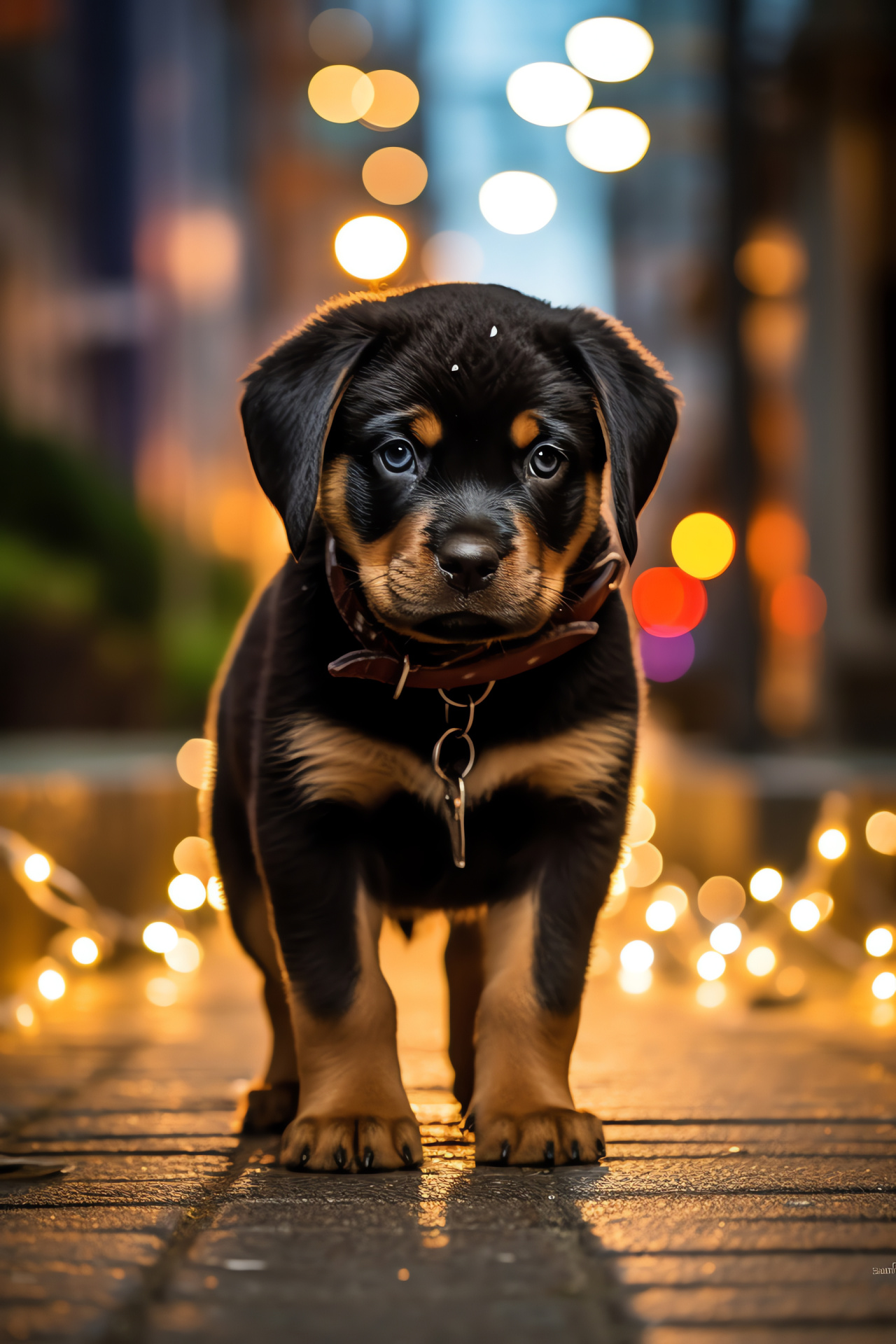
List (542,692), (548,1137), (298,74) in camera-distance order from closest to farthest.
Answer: (548,1137)
(542,692)
(298,74)

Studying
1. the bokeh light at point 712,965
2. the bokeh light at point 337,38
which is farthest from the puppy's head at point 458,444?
the bokeh light at point 337,38

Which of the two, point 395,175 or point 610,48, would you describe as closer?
point 610,48

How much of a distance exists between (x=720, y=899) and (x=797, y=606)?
7.46 meters

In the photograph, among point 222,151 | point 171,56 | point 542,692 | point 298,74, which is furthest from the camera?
point 298,74

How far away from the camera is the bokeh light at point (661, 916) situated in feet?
13.8

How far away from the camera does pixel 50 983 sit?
3596mm

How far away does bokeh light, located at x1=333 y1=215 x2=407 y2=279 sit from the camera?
10.2 metres

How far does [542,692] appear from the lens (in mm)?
2338

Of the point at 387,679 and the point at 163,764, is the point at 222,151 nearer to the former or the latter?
the point at 163,764

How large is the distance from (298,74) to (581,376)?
14.2 metres

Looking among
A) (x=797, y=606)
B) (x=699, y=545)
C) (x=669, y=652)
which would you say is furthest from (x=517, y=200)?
(x=669, y=652)

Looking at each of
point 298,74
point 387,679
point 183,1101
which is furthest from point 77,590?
point 298,74

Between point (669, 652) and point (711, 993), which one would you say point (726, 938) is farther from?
point (669, 652)

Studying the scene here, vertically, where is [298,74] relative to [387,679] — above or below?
above
